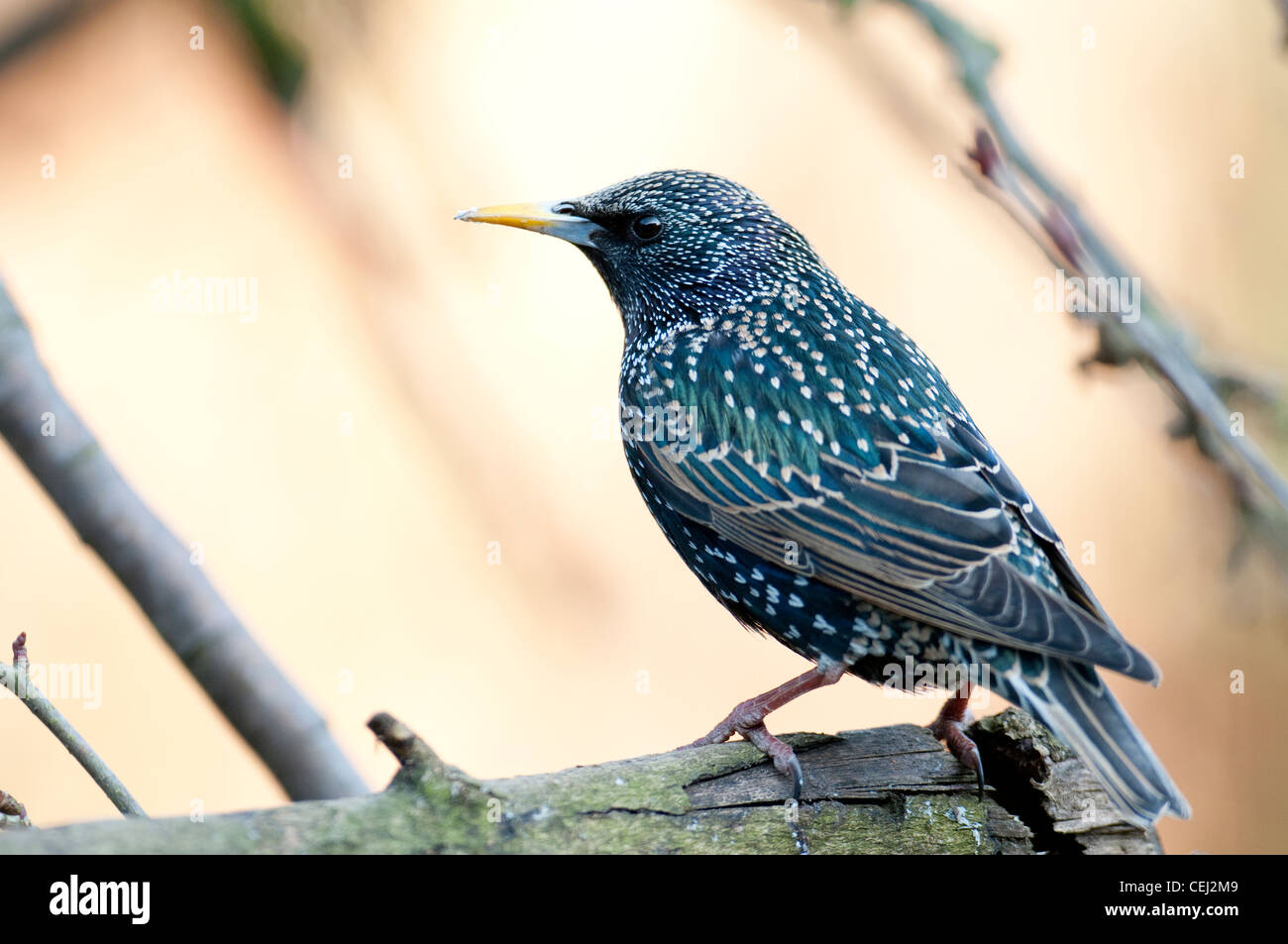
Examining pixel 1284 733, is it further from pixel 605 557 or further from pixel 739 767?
pixel 739 767

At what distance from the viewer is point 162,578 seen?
3064 millimetres

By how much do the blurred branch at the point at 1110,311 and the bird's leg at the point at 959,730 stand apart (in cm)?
103

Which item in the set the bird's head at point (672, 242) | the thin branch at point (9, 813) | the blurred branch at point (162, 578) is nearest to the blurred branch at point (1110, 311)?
the bird's head at point (672, 242)

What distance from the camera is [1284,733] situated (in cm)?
619

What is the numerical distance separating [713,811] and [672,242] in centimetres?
212

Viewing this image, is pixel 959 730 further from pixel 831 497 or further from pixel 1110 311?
pixel 1110 311

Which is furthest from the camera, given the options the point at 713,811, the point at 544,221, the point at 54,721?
the point at 544,221

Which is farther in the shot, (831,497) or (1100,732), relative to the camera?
(831,497)

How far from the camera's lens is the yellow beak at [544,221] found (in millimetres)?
4195

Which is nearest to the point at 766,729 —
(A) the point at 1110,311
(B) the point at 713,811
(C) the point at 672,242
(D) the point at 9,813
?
(B) the point at 713,811

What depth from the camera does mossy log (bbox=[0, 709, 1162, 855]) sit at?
2.43 m

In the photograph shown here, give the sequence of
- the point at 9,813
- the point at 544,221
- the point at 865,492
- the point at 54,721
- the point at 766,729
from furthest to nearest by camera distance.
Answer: the point at 544,221 < the point at 865,492 < the point at 766,729 < the point at 9,813 < the point at 54,721

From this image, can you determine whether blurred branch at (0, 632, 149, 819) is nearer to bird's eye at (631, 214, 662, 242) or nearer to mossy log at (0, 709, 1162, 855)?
mossy log at (0, 709, 1162, 855)
